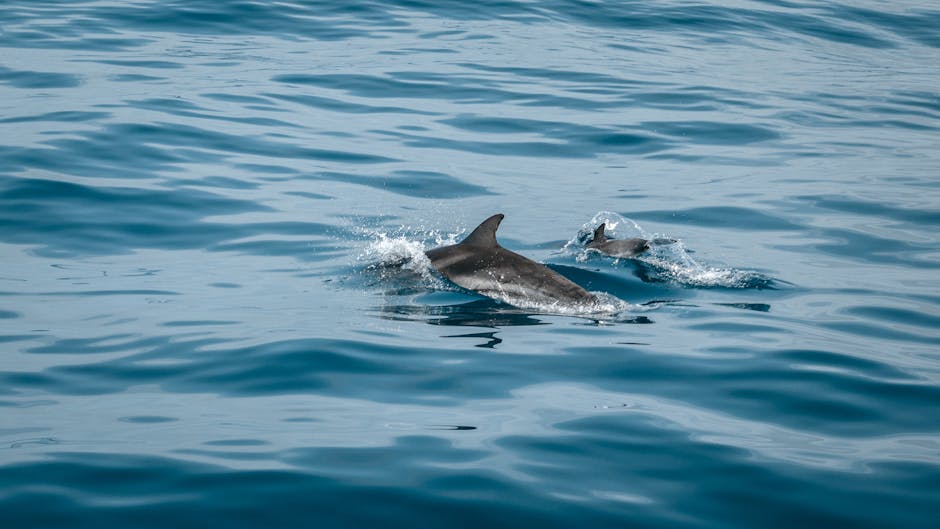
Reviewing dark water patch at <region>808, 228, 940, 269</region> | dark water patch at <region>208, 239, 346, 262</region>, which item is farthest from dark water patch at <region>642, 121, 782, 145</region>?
dark water patch at <region>208, 239, 346, 262</region>

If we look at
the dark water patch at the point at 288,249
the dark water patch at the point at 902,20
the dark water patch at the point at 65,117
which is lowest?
the dark water patch at the point at 288,249

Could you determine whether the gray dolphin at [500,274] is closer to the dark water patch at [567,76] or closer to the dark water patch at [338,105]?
the dark water patch at [338,105]

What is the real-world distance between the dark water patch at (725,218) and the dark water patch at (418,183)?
7.57 ft

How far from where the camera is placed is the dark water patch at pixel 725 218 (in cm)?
1485

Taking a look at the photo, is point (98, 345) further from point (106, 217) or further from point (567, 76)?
point (567, 76)

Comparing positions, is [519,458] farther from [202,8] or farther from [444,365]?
[202,8]

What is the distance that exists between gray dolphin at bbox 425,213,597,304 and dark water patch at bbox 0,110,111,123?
873 centimetres

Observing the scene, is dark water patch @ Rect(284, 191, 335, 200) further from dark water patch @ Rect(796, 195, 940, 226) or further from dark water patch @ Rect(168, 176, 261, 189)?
dark water patch @ Rect(796, 195, 940, 226)

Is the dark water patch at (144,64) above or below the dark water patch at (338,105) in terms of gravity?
above

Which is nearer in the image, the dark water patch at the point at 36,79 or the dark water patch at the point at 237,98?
the dark water patch at the point at 36,79

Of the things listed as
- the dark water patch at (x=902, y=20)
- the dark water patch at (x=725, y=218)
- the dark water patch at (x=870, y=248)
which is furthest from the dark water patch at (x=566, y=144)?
the dark water patch at (x=902, y=20)

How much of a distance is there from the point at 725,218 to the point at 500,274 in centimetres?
497

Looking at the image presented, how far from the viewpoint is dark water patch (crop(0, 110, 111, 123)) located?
17953 mm

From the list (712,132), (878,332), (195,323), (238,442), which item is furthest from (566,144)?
(238,442)
